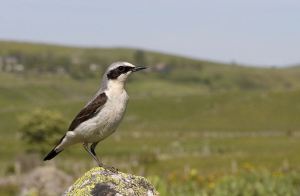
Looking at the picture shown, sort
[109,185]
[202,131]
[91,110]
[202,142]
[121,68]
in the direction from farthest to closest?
[202,131] < [202,142] < [91,110] < [121,68] < [109,185]

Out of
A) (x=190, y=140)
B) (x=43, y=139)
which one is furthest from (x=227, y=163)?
(x=190, y=140)

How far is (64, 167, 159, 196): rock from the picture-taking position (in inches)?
353

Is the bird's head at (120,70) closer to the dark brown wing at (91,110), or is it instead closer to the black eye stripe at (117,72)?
the black eye stripe at (117,72)

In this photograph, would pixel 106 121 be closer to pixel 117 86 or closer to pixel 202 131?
pixel 117 86

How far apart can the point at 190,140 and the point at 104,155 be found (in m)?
16.8

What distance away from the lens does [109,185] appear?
29.7ft

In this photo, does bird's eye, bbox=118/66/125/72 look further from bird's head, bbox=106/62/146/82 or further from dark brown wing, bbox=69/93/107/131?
dark brown wing, bbox=69/93/107/131

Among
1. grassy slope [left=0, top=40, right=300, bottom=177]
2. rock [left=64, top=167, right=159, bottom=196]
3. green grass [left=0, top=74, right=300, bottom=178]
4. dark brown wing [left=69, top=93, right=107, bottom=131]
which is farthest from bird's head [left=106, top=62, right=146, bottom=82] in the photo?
grassy slope [left=0, top=40, right=300, bottom=177]

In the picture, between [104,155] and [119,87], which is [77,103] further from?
[119,87]

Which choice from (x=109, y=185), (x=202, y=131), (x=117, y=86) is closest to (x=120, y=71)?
(x=117, y=86)

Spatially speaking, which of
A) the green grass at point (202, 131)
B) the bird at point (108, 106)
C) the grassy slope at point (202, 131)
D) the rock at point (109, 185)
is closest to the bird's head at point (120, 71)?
the bird at point (108, 106)

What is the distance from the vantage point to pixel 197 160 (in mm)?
67000

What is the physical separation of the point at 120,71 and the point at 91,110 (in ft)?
2.42

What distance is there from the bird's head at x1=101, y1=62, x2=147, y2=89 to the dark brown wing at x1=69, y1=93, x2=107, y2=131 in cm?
29
